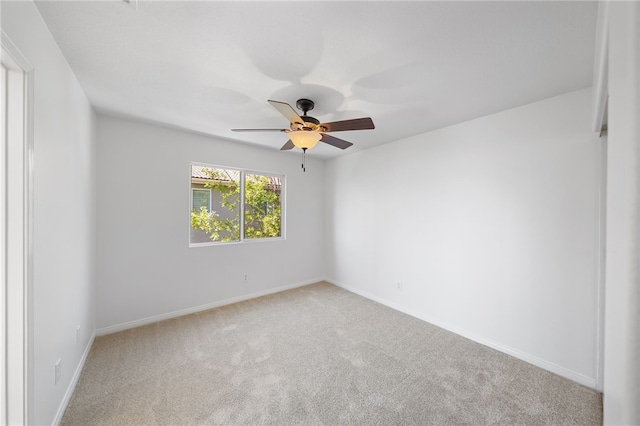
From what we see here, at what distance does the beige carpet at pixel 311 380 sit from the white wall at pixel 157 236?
0.38 metres

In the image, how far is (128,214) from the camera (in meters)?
3.04

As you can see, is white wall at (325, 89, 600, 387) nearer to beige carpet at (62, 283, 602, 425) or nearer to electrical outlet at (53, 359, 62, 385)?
beige carpet at (62, 283, 602, 425)

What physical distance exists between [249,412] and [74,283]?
1717 mm

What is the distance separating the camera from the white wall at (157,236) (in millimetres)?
2920

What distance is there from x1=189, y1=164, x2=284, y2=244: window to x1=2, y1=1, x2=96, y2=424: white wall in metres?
1.34

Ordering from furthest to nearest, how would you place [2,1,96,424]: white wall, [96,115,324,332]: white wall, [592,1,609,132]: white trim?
1. [96,115,324,332]: white wall
2. [2,1,96,424]: white wall
3. [592,1,609,132]: white trim

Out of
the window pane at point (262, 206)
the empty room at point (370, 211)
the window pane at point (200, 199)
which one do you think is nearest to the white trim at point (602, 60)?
the empty room at point (370, 211)

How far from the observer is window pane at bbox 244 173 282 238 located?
13.6 feet

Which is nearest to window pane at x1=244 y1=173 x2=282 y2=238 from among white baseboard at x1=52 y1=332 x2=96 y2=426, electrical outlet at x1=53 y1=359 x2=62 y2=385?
white baseboard at x1=52 y1=332 x2=96 y2=426

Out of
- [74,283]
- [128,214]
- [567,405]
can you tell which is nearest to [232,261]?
[128,214]

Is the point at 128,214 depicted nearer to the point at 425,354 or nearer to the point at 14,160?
the point at 14,160

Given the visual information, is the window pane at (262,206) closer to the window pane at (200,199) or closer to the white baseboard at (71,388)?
the window pane at (200,199)

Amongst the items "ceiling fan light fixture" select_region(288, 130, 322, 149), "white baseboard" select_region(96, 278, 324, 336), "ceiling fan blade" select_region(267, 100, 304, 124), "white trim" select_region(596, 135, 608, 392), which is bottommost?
"white baseboard" select_region(96, 278, 324, 336)

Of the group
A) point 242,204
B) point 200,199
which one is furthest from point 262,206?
point 200,199
